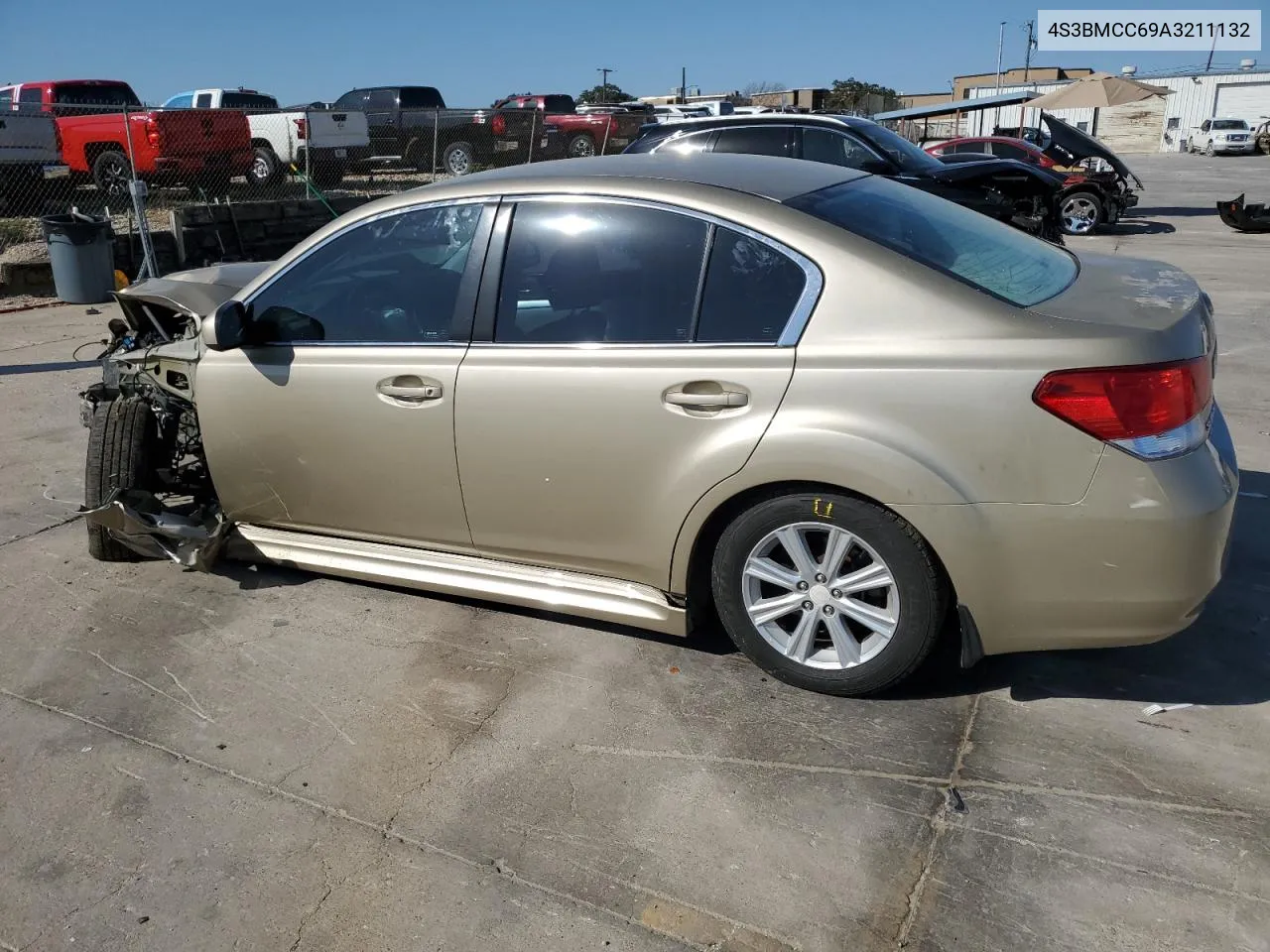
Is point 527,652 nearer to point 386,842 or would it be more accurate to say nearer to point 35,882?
point 386,842

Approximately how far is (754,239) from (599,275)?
0.55 m

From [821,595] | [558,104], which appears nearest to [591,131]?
[558,104]

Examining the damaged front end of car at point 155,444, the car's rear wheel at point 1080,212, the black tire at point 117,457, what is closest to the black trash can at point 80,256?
the damaged front end of car at point 155,444

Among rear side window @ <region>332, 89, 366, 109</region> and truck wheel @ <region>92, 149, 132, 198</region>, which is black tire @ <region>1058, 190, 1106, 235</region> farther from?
truck wheel @ <region>92, 149, 132, 198</region>

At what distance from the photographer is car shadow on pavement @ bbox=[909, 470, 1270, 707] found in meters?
3.38

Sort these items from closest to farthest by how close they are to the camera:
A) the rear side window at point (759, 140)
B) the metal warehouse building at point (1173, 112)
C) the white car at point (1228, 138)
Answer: the rear side window at point (759, 140) < the white car at point (1228, 138) < the metal warehouse building at point (1173, 112)

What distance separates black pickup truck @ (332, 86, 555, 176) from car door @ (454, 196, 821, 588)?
13127mm

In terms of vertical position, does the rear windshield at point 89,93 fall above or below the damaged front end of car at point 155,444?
above

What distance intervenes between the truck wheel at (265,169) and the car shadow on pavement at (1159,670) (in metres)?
15.7

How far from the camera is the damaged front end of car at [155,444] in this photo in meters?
4.49

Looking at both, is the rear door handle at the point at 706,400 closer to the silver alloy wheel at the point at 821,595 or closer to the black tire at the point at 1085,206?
the silver alloy wheel at the point at 821,595

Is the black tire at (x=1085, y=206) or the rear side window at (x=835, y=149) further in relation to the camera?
the black tire at (x=1085, y=206)

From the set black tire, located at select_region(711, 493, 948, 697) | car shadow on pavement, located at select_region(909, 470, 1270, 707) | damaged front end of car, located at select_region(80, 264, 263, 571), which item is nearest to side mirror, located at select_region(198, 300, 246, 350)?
damaged front end of car, located at select_region(80, 264, 263, 571)

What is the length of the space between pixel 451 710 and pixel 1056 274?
2.50 meters
